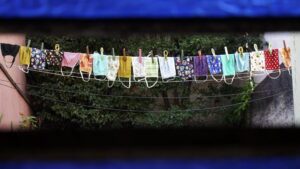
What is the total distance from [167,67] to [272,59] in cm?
180

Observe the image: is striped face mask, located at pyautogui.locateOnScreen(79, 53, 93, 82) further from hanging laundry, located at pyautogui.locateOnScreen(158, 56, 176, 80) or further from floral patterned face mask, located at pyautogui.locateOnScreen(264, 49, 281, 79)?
floral patterned face mask, located at pyautogui.locateOnScreen(264, 49, 281, 79)

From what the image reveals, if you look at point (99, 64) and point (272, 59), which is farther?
point (99, 64)

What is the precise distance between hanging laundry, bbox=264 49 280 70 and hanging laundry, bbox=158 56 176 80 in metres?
1.60

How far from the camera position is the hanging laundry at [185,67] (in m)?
8.28

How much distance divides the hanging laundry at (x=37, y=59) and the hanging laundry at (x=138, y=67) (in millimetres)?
1549

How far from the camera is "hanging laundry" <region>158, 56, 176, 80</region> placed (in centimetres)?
819

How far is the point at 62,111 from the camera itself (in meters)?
9.70

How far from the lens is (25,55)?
7.63 meters

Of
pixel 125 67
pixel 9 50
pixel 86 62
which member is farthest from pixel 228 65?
pixel 9 50

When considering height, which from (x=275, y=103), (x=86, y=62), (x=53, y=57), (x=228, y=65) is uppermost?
(x=53, y=57)

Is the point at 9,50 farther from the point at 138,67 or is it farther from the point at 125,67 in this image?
the point at 138,67
